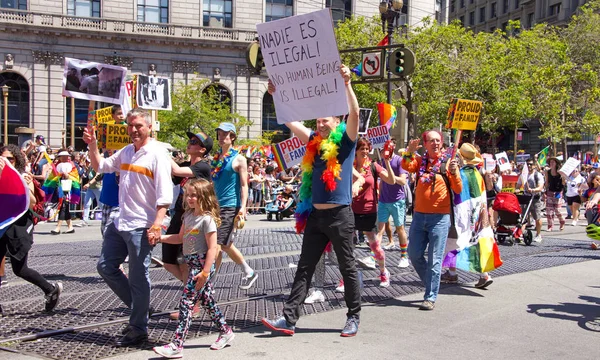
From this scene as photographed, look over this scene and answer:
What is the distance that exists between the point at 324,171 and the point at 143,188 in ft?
5.17

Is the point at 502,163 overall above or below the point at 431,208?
above

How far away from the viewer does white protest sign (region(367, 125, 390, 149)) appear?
1016cm

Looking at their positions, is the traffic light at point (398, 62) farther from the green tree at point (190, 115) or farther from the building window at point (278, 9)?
the building window at point (278, 9)

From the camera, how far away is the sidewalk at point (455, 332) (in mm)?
5293

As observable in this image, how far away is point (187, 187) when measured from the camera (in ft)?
17.6

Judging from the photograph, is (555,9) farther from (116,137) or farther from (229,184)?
(229,184)

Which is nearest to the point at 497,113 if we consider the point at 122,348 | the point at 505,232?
the point at 505,232

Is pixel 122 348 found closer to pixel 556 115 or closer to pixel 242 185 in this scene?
pixel 242 185

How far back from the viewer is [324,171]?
5.74 metres

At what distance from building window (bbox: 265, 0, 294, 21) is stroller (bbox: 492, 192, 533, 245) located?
3376cm

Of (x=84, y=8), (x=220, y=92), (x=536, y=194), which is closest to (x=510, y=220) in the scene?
(x=536, y=194)

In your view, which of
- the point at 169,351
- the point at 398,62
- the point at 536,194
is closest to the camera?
the point at 169,351

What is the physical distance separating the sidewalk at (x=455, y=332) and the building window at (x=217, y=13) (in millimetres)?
37878

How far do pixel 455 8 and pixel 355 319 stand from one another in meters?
80.7
